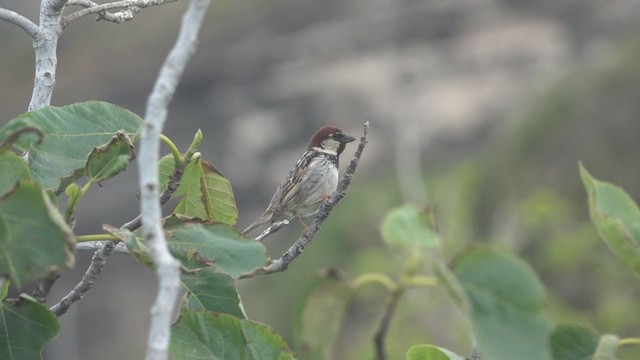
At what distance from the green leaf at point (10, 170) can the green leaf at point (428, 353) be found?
2.98 ft

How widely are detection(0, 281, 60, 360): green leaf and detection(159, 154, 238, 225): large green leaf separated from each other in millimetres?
494

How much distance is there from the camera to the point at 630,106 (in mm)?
15703

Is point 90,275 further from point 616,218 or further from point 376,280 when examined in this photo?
point 616,218

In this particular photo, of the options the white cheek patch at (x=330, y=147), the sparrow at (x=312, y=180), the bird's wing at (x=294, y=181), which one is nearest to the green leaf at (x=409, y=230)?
the sparrow at (x=312, y=180)

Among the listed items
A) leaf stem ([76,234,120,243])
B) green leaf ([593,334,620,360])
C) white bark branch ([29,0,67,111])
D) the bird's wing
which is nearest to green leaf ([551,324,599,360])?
green leaf ([593,334,620,360])

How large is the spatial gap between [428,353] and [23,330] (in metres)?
0.88

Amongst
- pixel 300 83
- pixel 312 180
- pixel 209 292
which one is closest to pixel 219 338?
pixel 209 292

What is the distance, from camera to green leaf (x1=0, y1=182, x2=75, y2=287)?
2348 mm

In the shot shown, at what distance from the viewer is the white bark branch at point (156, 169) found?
81.0 inches

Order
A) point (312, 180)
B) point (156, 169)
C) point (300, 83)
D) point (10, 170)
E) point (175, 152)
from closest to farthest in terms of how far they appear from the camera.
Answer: point (156, 169)
point (10, 170)
point (175, 152)
point (312, 180)
point (300, 83)

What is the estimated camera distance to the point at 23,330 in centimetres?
265

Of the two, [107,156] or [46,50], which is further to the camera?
[46,50]

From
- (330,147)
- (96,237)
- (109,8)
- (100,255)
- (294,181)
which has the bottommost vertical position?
(294,181)

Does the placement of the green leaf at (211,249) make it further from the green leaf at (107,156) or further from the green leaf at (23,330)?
the green leaf at (23,330)
